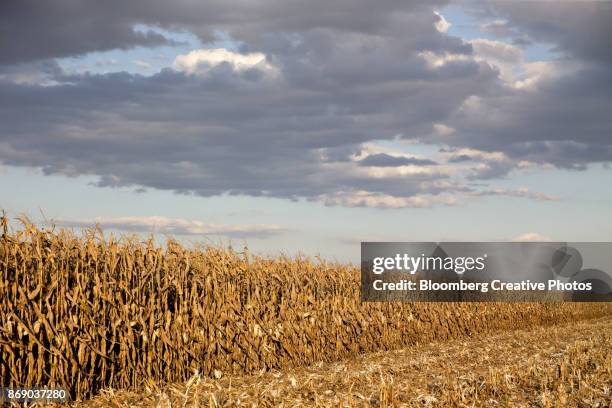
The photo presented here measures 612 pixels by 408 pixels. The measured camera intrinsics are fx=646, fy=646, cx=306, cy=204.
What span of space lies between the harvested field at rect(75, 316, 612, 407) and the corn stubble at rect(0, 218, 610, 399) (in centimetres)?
57

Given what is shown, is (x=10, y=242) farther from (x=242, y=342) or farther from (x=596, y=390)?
(x=596, y=390)

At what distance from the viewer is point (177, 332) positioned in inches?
455

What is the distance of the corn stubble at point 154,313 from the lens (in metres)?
10.0

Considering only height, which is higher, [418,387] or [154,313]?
[154,313]

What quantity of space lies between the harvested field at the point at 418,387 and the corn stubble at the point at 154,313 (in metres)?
0.57

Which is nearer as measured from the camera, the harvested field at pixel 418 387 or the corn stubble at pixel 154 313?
→ the harvested field at pixel 418 387

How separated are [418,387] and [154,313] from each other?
4732 millimetres

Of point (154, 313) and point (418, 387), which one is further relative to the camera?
point (154, 313)

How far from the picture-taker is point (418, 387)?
990 centimetres

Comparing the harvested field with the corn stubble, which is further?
the corn stubble

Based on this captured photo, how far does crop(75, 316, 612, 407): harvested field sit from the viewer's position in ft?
29.1

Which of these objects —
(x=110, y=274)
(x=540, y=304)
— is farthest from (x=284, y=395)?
(x=540, y=304)

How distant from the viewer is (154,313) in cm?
1141

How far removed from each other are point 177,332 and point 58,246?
255 cm
